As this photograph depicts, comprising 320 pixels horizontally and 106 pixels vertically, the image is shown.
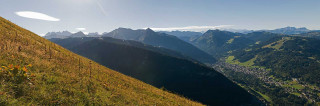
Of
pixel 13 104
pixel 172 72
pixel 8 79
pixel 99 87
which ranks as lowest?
pixel 172 72

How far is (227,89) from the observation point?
167500 millimetres

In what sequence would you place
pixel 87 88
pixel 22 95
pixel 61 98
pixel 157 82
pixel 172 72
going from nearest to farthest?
1. pixel 22 95
2. pixel 61 98
3. pixel 87 88
4. pixel 157 82
5. pixel 172 72

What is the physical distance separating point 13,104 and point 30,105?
2.54 ft

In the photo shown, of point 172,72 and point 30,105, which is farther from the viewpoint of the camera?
point 172,72

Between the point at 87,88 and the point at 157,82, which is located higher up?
the point at 87,88

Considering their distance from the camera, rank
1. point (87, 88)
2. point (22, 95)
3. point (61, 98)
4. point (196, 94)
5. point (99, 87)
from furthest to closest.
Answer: point (196, 94), point (99, 87), point (87, 88), point (61, 98), point (22, 95)

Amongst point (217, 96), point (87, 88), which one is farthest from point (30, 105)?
point (217, 96)

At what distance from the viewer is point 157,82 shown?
16450 centimetres

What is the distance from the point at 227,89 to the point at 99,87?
179966 millimetres

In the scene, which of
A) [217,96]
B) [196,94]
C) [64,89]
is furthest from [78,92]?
[217,96]

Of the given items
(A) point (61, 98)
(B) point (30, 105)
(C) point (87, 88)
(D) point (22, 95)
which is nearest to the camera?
(B) point (30, 105)

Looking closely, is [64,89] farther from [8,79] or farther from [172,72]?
[172,72]

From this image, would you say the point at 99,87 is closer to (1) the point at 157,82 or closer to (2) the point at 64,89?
(2) the point at 64,89

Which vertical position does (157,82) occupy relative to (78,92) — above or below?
below
